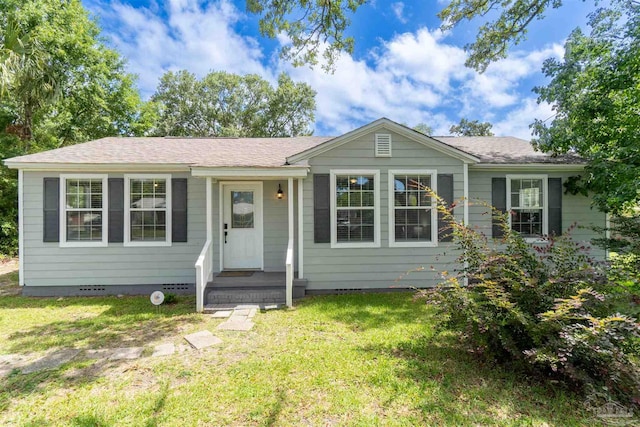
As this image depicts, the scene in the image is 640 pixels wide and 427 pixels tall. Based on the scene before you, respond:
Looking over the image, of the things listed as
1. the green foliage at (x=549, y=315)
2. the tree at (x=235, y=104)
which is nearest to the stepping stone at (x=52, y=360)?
the green foliage at (x=549, y=315)

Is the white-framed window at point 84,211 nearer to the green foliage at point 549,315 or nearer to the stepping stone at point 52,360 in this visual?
the stepping stone at point 52,360

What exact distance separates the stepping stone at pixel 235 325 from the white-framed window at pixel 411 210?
11.3ft

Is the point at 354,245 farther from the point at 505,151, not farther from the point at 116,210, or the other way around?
the point at 116,210

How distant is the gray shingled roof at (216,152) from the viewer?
6270mm

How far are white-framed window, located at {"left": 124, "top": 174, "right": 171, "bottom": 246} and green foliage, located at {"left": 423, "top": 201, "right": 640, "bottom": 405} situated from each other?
586cm

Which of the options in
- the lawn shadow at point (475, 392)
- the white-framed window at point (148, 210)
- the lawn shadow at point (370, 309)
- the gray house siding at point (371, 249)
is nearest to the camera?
the lawn shadow at point (475, 392)

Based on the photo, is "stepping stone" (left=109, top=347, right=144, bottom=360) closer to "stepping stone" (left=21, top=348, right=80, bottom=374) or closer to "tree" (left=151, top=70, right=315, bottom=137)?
"stepping stone" (left=21, top=348, right=80, bottom=374)

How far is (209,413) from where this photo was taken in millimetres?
2570

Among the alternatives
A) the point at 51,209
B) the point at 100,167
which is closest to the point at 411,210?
the point at 100,167

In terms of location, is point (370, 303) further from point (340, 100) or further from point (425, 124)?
point (425, 124)

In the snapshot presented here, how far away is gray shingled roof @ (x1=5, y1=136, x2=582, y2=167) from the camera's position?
6.27 m

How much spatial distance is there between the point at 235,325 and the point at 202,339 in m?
0.61

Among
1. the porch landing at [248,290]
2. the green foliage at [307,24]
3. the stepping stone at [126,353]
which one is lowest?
the stepping stone at [126,353]

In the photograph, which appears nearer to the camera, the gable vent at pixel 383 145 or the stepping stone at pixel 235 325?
the stepping stone at pixel 235 325
